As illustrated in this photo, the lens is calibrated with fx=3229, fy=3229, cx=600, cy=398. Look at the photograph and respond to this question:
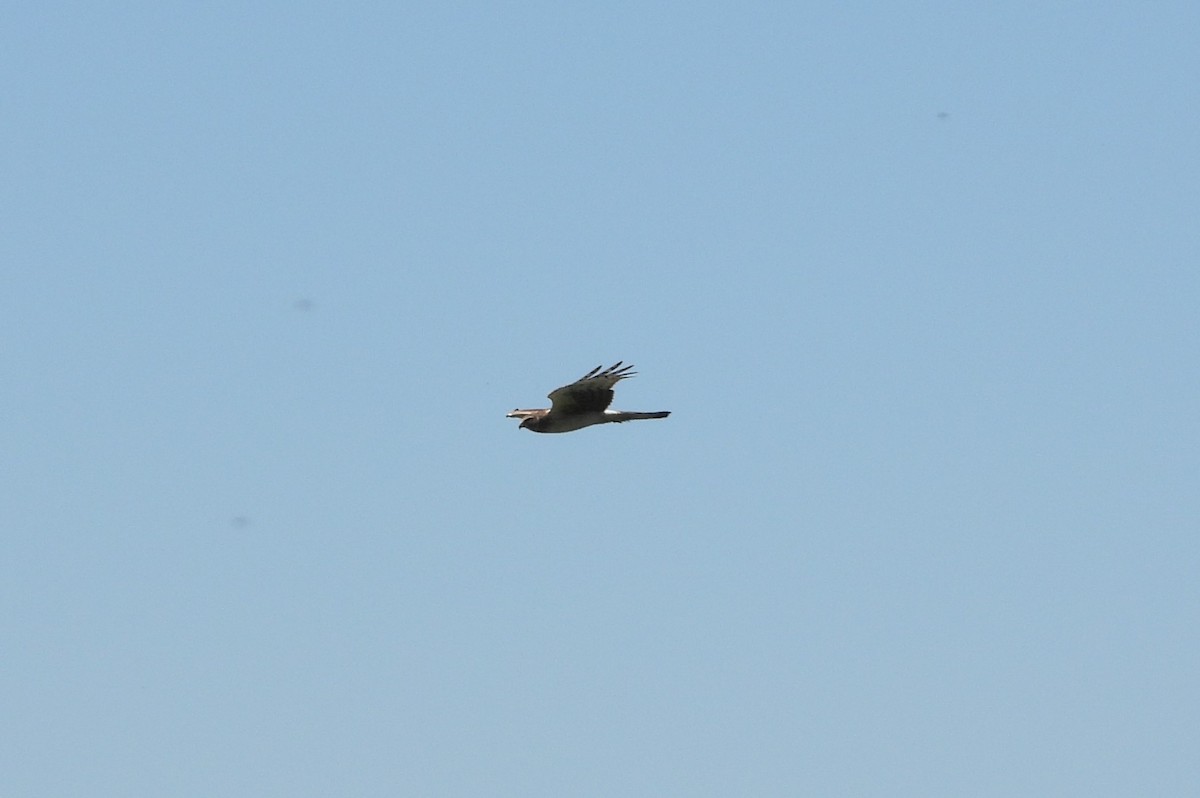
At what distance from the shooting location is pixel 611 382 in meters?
74.6

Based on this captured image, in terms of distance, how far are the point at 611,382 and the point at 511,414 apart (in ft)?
12.8

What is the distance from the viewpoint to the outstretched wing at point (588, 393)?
74.4m

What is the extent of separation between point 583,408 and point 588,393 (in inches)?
26.5

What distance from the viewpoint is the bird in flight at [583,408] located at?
245 feet

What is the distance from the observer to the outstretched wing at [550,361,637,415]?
74.4m

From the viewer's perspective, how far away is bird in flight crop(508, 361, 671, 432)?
245 feet

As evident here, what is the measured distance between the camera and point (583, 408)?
248 feet

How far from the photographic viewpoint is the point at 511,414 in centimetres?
7762

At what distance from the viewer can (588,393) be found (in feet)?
246
